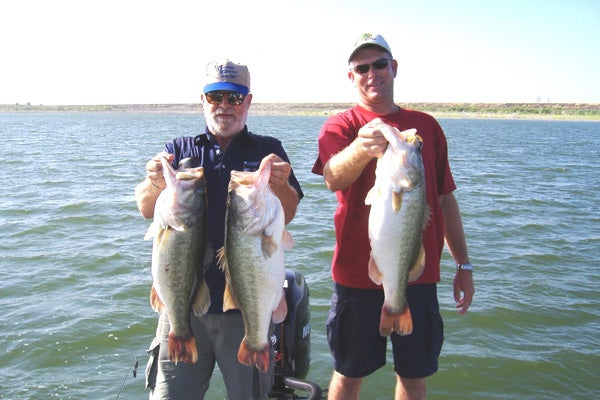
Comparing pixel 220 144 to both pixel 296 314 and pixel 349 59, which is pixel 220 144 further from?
pixel 296 314

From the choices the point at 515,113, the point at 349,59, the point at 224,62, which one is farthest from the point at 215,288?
the point at 515,113

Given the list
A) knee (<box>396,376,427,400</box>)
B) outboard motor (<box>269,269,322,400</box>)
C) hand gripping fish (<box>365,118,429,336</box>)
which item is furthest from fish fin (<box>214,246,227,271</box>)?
knee (<box>396,376,427,400</box>)

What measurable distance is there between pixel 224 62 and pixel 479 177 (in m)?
20.8

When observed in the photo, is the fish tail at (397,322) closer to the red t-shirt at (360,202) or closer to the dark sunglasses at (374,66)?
the red t-shirt at (360,202)

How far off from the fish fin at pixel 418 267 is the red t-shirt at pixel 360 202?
373mm

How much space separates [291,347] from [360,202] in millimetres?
1685

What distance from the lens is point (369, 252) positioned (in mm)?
4184

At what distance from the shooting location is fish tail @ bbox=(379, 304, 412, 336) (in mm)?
3859

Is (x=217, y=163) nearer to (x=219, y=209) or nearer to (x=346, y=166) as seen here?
(x=219, y=209)

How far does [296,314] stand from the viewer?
16.2 feet

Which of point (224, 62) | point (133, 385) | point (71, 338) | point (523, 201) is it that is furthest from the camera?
point (523, 201)

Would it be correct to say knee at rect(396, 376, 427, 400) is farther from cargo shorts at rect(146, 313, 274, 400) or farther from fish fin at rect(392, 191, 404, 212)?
fish fin at rect(392, 191, 404, 212)

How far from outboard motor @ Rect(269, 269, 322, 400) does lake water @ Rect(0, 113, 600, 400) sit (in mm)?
1793

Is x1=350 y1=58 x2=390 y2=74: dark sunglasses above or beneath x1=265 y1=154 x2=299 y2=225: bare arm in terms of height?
above
